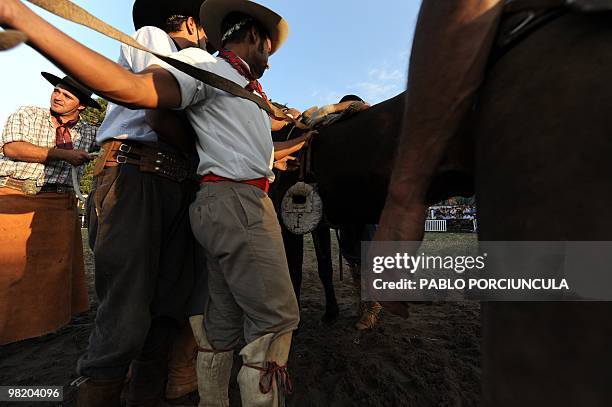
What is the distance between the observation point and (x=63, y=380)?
2.37 m

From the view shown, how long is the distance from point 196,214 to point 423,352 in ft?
7.60

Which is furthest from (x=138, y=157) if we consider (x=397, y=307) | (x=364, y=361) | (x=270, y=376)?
(x=364, y=361)

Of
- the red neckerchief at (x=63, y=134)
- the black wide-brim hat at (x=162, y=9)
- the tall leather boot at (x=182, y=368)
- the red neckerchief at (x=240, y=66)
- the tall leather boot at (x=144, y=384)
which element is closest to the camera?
the red neckerchief at (x=240, y=66)

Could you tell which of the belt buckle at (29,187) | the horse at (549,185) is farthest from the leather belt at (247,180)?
the belt buckle at (29,187)

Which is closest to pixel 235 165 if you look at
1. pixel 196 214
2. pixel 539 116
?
pixel 196 214

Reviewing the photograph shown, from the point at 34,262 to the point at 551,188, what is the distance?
13.1 feet

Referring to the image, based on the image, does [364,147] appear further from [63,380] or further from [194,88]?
[63,380]

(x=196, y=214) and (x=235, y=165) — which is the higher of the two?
(x=235, y=165)

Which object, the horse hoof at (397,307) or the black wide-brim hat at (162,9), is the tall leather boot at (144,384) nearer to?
the horse hoof at (397,307)

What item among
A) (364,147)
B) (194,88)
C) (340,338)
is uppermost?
(364,147)

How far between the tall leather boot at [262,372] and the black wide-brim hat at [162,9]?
209 cm

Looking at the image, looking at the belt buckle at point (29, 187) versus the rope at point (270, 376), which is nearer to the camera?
the rope at point (270, 376)

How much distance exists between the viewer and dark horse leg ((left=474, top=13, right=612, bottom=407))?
1.38ft

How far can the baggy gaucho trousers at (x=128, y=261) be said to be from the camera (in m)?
1.61
